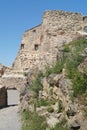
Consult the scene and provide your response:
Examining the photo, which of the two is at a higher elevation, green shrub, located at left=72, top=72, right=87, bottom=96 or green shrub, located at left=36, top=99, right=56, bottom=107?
green shrub, located at left=72, top=72, right=87, bottom=96

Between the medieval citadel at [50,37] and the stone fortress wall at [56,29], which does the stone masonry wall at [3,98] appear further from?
the stone fortress wall at [56,29]

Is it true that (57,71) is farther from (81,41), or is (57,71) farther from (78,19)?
(78,19)

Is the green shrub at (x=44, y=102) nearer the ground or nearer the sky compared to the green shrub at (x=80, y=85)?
nearer the ground

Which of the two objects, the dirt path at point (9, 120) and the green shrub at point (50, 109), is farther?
the dirt path at point (9, 120)

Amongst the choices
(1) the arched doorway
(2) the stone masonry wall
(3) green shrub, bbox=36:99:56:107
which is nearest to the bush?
(3) green shrub, bbox=36:99:56:107

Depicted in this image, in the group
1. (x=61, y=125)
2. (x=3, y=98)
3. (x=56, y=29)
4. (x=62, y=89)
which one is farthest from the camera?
(x=3, y=98)

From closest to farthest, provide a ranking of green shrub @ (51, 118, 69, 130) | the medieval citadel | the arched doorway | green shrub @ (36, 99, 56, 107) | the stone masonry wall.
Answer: green shrub @ (51, 118, 69, 130) < green shrub @ (36, 99, 56, 107) < the medieval citadel < the stone masonry wall < the arched doorway

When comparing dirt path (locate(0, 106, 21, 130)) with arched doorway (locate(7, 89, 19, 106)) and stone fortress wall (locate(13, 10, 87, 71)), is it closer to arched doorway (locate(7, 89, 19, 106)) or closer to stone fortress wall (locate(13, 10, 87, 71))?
stone fortress wall (locate(13, 10, 87, 71))

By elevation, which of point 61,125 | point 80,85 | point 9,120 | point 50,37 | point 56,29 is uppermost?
point 56,29

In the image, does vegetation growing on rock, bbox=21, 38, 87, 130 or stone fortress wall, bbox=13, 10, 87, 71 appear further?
stone fortress wall, bbox=13, 10, 87, 71

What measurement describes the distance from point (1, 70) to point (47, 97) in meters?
12.8

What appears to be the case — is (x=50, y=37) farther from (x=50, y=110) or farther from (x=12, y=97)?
(x=12, y=97)

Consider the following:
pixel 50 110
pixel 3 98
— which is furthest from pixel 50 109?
pixel 3 98

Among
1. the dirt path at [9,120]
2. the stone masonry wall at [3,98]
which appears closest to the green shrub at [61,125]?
the dirt path at [9,120]
